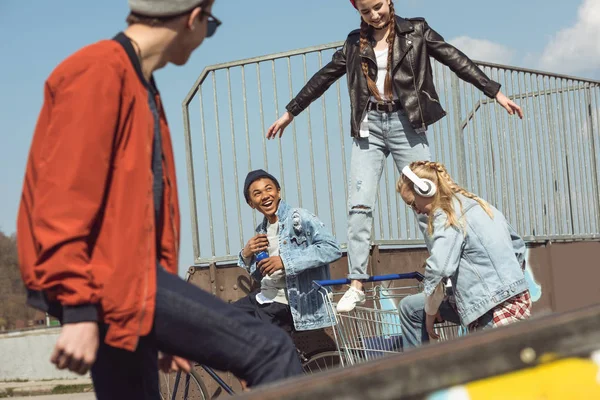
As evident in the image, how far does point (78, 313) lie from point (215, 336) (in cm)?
41

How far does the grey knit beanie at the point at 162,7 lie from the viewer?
9.12 feet

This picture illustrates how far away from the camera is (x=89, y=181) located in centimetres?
252

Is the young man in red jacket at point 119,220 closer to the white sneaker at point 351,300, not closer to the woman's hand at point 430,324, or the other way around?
the woman's hand at point 430,324

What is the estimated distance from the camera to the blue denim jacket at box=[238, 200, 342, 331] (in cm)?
684

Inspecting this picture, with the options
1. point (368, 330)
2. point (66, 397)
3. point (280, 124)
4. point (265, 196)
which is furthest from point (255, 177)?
point (66, 397)

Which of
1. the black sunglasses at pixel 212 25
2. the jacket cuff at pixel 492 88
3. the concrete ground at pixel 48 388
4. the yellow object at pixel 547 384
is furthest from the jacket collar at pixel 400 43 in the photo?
the concrete ground at pixel 48 388

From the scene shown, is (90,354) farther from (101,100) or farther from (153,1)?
(153,1)

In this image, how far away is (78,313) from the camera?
8.05ft

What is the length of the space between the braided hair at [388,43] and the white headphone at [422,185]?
1.24 metres

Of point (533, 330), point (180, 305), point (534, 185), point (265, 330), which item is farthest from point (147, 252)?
point (534, 185)

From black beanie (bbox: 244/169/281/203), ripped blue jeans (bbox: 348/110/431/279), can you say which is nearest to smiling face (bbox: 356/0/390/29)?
ripped blue jeans (bbox: 348/110/431/279)

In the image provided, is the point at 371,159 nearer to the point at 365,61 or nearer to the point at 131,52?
the point at 365,61

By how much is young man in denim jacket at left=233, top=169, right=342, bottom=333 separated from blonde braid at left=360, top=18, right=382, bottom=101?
1074 mm

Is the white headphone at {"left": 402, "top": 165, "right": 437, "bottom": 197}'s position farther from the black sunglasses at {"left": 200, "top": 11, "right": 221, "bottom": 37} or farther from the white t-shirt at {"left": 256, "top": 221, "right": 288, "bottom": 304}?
the black sunglasses at {"left": 200, "top": 11, "right": 221, "bottom": 37}
